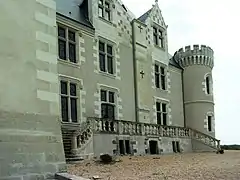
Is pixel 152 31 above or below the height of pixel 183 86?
above

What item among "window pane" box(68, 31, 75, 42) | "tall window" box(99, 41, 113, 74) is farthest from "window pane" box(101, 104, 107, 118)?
"window pane" box(68, 31, 75, 42)

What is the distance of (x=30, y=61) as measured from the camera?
6203 mm

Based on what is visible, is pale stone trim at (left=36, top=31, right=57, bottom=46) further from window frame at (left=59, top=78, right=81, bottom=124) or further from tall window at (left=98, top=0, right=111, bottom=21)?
tall window at (left=98, top=0, right=111, bottom=21)

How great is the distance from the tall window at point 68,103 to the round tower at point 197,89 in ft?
38.0

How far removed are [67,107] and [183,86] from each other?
1230 cm

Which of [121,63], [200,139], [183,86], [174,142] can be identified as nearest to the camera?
[121,63]

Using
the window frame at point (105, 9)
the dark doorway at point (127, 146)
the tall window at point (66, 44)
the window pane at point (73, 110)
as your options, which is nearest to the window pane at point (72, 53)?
the tall window at point (66, 44)

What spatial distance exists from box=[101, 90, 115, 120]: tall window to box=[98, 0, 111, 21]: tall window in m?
4.22

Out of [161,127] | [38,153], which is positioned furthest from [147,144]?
[38,153]

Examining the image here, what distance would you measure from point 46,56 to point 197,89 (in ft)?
72.9

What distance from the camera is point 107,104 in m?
20.8

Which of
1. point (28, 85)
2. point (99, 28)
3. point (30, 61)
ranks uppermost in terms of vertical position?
point (99, 28)

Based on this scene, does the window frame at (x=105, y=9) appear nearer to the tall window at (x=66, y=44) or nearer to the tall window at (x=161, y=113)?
the tall window at (x=66, y=44)

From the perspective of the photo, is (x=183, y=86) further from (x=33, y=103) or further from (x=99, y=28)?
(x=33, y=103)
